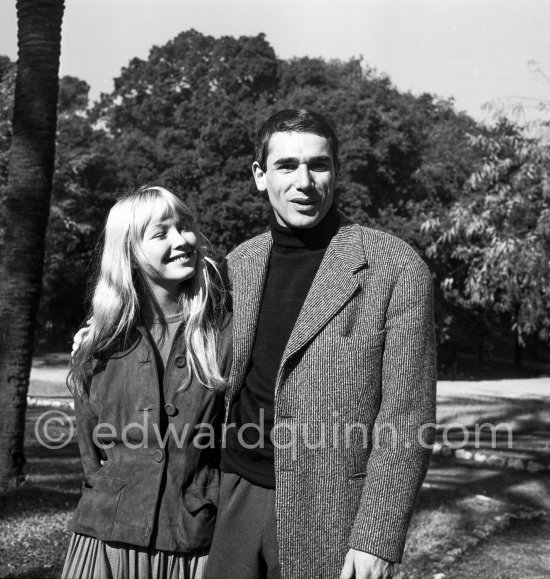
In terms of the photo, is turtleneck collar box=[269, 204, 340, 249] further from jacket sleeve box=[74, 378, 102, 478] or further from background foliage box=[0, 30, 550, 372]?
background foliage box=[0, 30, 550, 372]

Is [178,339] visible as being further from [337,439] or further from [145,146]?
[145,146]

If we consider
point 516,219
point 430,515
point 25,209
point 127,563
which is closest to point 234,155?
point 516,219

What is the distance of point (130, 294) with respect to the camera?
289 centimetres

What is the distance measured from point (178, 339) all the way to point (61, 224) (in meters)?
23.5

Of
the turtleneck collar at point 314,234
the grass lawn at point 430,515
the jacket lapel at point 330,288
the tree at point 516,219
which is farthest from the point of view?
the tree at point 516,219

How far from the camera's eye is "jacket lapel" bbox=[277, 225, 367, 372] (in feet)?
8.65

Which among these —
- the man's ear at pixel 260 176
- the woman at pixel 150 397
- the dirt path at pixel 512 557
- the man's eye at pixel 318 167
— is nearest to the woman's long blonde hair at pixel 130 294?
the woman at pixel 150 397

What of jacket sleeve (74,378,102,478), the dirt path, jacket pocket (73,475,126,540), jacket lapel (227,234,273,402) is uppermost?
jacket lapel (227,234,273,402)

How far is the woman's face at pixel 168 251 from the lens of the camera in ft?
9.39

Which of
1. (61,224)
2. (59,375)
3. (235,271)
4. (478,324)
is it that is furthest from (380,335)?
(478,324)

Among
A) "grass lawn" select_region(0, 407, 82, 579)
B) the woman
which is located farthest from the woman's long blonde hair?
"grass lawn" select_region(0, 407, 82, 579)

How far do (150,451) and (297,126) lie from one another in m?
1.14

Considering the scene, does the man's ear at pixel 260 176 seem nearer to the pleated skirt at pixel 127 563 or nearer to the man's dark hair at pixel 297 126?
the man's dark hair at pixel 297 126

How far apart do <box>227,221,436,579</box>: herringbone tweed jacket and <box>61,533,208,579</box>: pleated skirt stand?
13.6 inches
